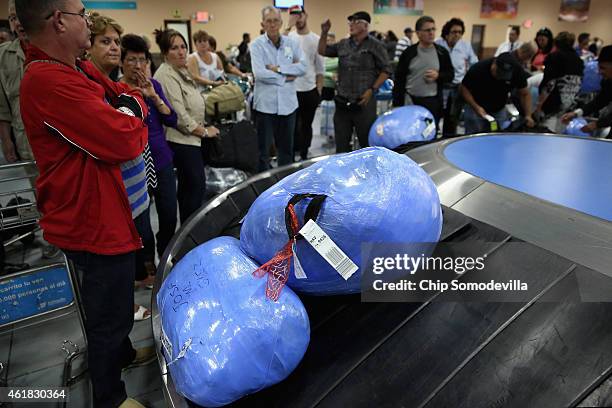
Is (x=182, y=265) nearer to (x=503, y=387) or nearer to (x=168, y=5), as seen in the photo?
(x=503, y=387)

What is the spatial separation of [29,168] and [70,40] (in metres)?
0.82

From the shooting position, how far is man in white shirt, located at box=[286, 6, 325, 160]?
5062 millimetres

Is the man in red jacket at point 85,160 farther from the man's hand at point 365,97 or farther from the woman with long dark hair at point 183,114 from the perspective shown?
the man's hand at point 365,97

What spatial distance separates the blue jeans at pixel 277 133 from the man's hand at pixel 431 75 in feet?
4.78

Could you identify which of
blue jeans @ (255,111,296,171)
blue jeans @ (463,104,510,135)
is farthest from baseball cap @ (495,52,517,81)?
blue jeans @ (255,111,296,171)

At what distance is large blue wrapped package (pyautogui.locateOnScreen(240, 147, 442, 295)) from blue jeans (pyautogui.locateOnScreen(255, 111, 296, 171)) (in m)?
3.11

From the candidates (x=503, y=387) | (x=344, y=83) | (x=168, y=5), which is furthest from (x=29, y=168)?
(x=168, y=5)

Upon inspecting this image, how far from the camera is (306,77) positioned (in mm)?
5012

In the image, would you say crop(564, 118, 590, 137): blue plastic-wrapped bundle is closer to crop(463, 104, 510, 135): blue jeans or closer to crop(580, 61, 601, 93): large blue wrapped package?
crop(463, 104, 510, 135): blue jeans

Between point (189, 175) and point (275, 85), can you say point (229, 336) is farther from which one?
point (275, 85)

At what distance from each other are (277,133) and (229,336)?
139 inches

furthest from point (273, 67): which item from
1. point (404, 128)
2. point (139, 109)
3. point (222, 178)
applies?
point (139, 109)

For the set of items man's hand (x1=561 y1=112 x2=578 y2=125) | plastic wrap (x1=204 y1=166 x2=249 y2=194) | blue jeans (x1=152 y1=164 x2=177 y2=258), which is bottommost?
plastic wrap (x1=204 y1=166 x2=249 y2=194)

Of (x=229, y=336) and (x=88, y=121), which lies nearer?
(x=229, y=336)
